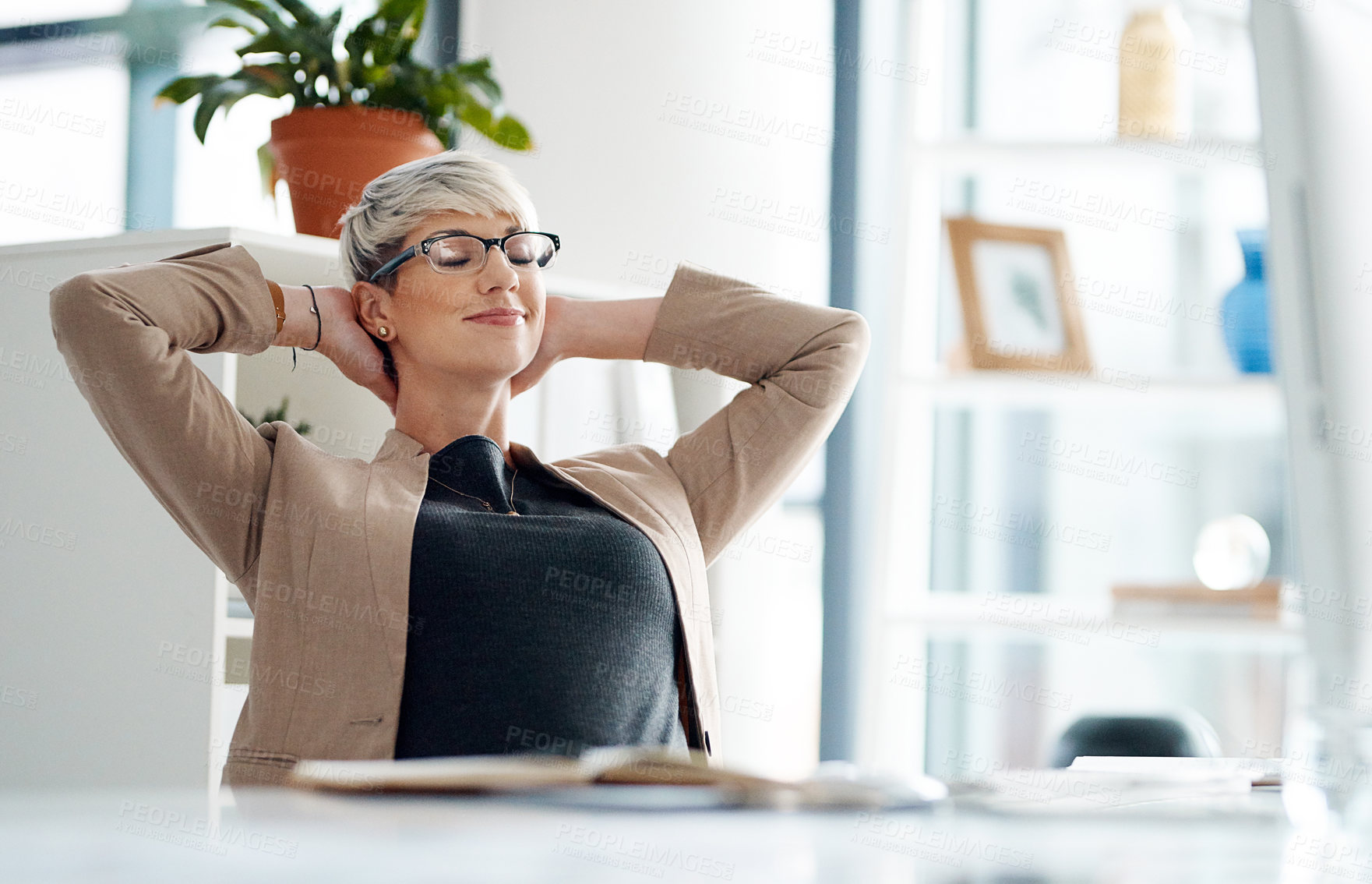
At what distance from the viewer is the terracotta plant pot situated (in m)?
2.06

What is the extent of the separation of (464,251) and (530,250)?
87 millimetres

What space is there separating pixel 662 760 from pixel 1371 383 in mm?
370

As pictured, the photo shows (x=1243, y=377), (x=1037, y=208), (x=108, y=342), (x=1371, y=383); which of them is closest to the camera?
(x=1371, y=383)

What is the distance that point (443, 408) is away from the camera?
5.32 ft

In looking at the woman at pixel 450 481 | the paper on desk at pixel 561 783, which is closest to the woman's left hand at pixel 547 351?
the woman at pixel 450 481

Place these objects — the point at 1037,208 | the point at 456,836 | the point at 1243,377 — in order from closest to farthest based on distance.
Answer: the point at 456,836, the point at 1243,377, the point at 1037,208

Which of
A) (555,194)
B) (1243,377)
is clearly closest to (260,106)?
(555,194)

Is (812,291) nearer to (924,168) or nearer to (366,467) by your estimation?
(924,168)

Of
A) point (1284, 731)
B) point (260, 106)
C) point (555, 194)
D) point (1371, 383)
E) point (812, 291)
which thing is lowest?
point (1284, 731)

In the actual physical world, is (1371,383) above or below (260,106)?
below

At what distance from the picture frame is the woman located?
67 centimetres

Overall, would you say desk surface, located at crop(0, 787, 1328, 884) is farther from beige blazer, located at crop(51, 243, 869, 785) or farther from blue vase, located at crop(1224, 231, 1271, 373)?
blue vase, located at crop(1224, 231, 1271, 373)

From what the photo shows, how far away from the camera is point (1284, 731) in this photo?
2.68 meters

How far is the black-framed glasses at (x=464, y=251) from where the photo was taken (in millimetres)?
1577
